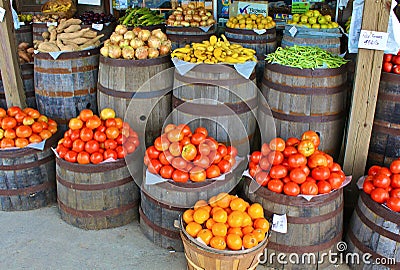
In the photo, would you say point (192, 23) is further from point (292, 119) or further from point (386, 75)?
point (386, 75)

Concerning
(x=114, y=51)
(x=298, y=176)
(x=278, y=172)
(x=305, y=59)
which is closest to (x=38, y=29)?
(x=114, y=51)

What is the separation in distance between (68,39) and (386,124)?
349 cm

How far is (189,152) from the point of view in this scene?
312 cm

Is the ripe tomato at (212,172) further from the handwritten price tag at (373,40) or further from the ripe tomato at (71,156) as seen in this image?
the handwritten price tag at (373,40)

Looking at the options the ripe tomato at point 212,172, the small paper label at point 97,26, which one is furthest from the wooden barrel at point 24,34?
the ripe tomato at point 212,172

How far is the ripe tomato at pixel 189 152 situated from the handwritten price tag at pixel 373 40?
1.64 m

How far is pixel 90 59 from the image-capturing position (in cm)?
424

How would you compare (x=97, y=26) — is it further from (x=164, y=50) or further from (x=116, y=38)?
(x=164, y=50)

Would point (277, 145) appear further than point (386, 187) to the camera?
Yes

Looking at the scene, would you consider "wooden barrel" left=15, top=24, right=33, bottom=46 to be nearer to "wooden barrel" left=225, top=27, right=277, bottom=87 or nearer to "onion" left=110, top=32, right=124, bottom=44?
"onion" left=110, top=32, right=124, bottom=44

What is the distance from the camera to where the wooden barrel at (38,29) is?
5.59 meters

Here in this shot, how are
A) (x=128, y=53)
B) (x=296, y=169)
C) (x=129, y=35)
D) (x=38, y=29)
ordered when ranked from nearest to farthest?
1. (x=296, y=169)
2. (x=128, y=53)
3. (x=129, y=35)
4. (x=38, y=29)

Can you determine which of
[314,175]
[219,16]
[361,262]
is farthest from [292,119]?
[219,16]

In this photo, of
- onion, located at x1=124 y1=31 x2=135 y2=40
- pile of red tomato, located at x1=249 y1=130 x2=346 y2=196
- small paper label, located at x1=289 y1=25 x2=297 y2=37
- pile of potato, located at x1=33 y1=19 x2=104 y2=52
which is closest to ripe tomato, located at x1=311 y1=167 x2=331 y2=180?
pile of red tomato, located at x1=249 y1=130 x2=346 y2=196
